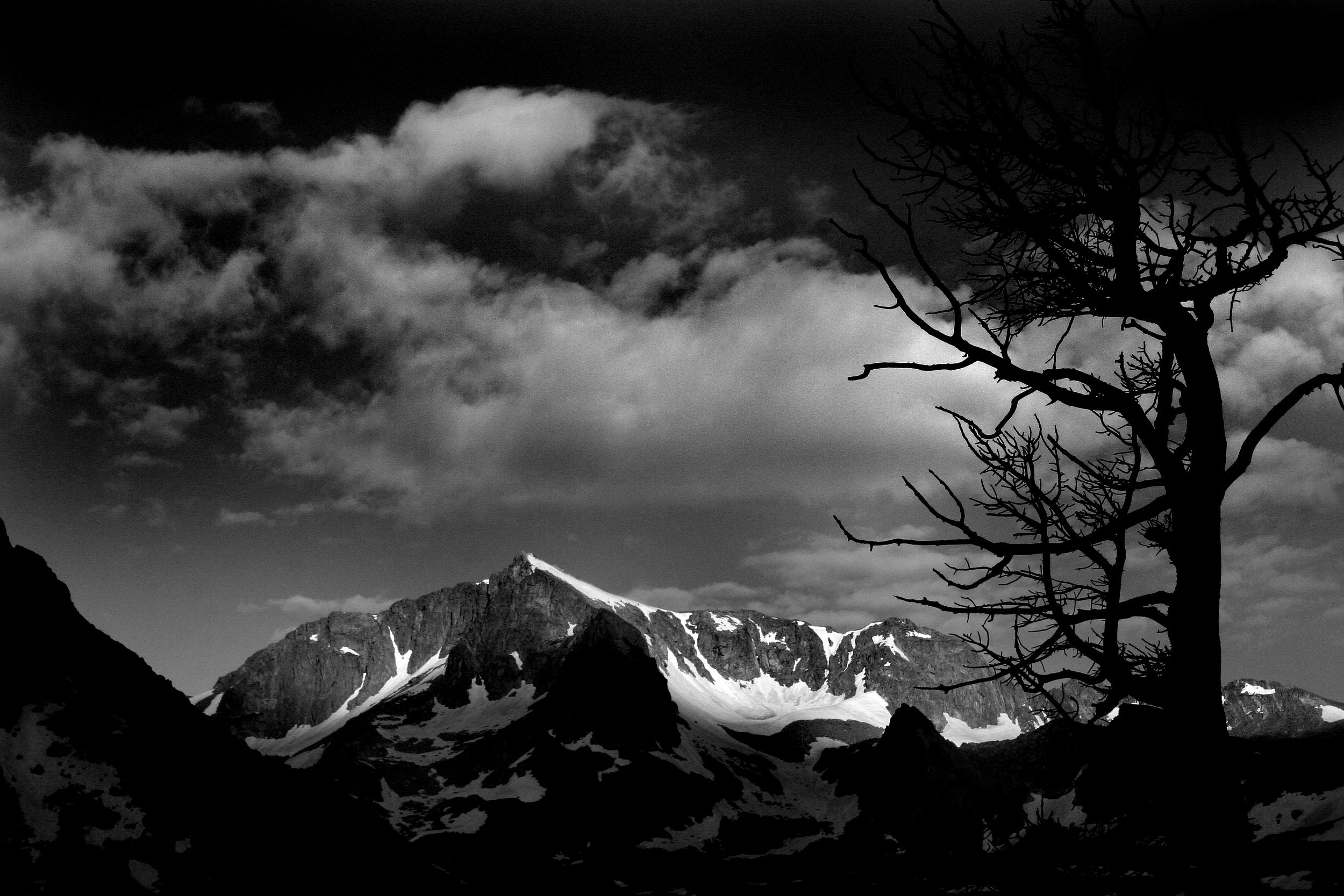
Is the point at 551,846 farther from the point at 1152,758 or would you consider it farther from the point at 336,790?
the point at 1152,758

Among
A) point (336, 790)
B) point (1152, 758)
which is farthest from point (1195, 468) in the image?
point (336, 790)

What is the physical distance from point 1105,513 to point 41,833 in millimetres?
83316

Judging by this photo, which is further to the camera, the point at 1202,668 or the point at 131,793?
the point at 131,793

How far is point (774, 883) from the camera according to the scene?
520 feet

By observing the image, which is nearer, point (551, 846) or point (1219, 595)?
point (1219, 595)

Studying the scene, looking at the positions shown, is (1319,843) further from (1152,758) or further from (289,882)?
(1152,758)

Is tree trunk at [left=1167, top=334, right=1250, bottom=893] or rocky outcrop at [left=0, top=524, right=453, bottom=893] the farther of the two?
rocky outcrop at [left=0, top=524, right=453, bottom=893]

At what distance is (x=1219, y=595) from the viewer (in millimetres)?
4395

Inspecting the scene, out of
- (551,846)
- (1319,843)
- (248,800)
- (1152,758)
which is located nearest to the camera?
(1152,758)

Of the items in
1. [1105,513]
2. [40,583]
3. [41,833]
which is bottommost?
[41,833]

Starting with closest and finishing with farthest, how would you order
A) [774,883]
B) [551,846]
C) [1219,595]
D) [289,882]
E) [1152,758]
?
[1219,595] < [1152,758] < [289,882] < [774,883] < [551,846]

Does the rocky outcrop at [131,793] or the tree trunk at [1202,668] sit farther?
the rocky outcrop at [131,793]

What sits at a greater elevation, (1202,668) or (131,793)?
(1202,668)

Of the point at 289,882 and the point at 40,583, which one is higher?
the point at 40,583
